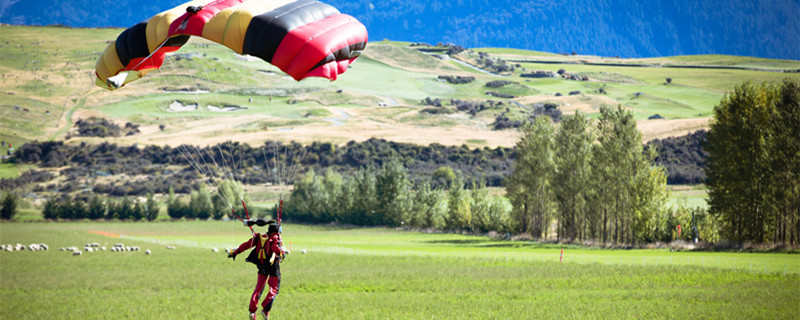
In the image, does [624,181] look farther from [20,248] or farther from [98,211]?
[98,211]

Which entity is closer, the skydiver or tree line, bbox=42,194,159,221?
the skydiver

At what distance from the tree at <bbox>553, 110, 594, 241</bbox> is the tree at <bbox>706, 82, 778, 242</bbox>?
1539cm

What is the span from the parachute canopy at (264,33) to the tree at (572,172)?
56906mm

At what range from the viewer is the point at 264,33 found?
61.6 ft

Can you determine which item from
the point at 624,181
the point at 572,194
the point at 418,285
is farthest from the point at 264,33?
the point at 572,194

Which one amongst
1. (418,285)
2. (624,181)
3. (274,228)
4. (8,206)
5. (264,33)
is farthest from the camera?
(8,206)

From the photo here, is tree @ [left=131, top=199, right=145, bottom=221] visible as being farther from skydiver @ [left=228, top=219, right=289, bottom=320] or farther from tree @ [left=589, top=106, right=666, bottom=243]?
Result: skydiver @ [left=228, top=219, right=289, bottom=320]

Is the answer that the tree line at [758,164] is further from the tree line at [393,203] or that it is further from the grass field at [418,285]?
the tree line at [393,203]

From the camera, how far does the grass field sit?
97.1ft

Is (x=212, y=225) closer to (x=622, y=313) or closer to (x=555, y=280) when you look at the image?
(x=555, y=280)

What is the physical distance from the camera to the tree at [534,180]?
79750 mm

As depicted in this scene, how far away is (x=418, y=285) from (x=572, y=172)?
39.8m

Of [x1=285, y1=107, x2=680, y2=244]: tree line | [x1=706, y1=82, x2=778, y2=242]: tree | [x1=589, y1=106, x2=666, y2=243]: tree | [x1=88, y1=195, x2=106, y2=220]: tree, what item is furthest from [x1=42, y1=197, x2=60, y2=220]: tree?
[x1=706, y1=82, x2=778, y2=242]: tree

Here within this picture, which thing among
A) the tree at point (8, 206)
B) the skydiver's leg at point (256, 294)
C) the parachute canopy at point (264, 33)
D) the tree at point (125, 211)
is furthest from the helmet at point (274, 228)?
the tree at point (125, 211)
